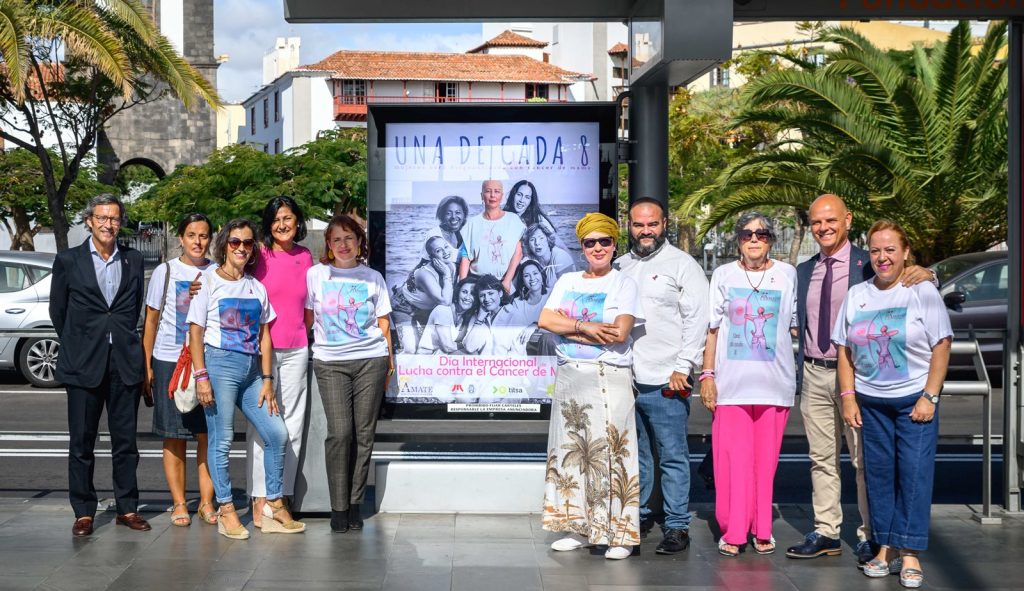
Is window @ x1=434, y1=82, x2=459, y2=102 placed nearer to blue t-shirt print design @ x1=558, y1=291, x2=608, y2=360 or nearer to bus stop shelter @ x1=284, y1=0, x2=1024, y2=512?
bus stop shelter @ x1=284, y1=0, x2=1024, y2=512

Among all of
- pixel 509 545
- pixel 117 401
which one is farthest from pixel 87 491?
pixel 509 545

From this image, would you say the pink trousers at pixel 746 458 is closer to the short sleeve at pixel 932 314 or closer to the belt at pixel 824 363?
the belt at pixel 824 363

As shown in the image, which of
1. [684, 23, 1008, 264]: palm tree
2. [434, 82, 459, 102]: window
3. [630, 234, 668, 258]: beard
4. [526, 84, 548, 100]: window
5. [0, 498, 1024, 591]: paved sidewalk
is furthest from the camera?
[434, 82, 459, 102]: window

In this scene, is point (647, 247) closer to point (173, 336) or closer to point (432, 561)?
point (432, 561)

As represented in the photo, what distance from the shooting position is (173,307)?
6645 millimetres

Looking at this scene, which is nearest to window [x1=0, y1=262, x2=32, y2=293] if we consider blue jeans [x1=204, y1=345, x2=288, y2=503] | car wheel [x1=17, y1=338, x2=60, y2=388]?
car wheel [x1=17, y1=338, x2=60, y2=388]

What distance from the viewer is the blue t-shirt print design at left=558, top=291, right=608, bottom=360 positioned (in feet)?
19.8

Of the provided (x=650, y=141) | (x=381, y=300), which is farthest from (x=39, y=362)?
(x=650, y=141)

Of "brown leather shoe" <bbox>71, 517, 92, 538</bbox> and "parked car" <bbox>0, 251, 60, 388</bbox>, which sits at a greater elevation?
"parked car" <bbox>0, 251, 60, 388</bbox>

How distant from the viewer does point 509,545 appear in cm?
639

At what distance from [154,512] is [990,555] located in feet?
15.4

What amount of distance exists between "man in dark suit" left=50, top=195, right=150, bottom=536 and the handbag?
0.93ft

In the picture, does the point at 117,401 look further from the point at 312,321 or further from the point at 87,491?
the point at 312,321

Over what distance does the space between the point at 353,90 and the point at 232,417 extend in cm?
8381
